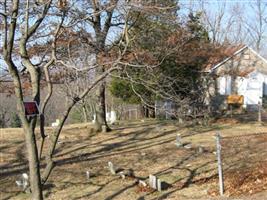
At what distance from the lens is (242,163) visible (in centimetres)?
1441

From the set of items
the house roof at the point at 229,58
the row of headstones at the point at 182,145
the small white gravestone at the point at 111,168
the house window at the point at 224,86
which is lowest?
the small white gravestone at the point at 111,168

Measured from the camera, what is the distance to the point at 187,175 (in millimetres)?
13516

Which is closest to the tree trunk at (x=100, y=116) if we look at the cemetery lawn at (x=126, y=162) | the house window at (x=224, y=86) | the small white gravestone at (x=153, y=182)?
the cemetery lawn at (x=126, y=162)

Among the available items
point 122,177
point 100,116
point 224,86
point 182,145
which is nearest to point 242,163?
point 122,177

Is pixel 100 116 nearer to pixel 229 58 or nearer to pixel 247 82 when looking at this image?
pixel 229 58

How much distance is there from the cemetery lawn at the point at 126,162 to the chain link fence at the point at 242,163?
354mm

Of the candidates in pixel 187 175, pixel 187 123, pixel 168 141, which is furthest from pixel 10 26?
pixel 187 123

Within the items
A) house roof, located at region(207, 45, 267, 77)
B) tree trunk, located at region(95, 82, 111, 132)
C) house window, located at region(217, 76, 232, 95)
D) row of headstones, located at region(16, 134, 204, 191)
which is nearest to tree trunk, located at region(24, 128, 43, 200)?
row of headstones, located at region(16, 134, 204, 191)

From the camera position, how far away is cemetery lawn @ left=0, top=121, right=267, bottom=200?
12.4m

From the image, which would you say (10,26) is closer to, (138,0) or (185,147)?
(138,0)

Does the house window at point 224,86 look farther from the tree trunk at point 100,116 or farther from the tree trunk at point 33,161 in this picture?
the tree trunk at point 33,161

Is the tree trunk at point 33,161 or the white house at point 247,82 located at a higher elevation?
the white house at point 247,82

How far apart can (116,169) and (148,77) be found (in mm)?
2956

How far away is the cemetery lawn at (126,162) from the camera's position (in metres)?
12.4
